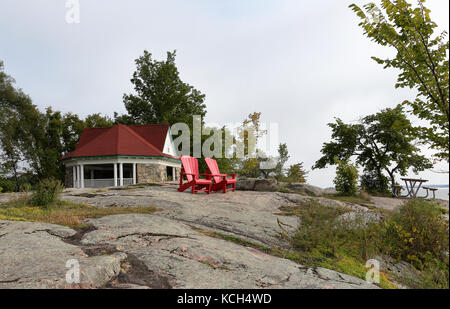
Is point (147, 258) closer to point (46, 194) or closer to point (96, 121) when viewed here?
point (46, 194)

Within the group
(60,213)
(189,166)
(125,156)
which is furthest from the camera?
(125,156)

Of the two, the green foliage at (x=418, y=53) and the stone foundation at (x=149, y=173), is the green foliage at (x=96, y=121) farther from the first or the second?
the green foliage at (x=418, y=53)

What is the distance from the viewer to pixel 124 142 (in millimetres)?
20688

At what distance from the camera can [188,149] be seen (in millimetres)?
25938

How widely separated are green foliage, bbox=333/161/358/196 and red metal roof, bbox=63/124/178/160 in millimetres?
11748

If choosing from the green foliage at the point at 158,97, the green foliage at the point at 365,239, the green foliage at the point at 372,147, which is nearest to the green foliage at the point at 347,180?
the green foliage at the point at 372,147

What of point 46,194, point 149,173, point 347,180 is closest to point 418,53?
point 46,194

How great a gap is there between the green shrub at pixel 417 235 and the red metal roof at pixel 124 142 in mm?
17142

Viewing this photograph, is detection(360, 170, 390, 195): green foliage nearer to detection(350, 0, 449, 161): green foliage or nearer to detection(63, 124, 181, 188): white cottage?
detection(63, 124, 181, 188): white cottage

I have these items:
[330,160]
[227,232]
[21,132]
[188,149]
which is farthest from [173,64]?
[227,232]

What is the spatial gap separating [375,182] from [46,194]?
57.5 feet

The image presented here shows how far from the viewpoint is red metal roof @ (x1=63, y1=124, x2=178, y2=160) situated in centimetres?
1972

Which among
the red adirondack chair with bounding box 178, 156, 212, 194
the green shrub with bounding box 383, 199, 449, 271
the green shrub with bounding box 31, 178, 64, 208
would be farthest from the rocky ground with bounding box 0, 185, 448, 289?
the red adirondack chair with bounding box 178, 156, 212, 194
